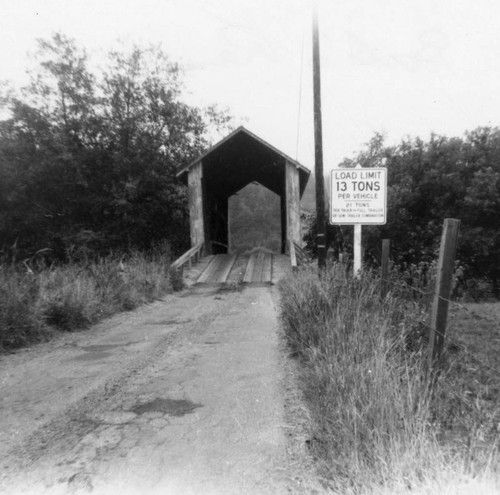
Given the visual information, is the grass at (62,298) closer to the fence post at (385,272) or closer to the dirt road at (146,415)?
the dirt road at (146,415)

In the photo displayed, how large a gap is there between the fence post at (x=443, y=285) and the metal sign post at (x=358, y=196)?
138 inches

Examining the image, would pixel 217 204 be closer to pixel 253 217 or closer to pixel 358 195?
pixel 358 195

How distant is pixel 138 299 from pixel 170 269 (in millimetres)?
2353

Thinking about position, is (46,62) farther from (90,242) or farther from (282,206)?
(282,206)

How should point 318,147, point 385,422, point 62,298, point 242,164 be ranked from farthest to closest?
point 242,164 < point 318,147 < point 62,298 < point 385,422

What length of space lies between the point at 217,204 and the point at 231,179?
5.17 feet

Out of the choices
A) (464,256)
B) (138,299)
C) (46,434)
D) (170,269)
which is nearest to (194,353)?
(46,434)

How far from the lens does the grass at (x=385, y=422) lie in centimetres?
200

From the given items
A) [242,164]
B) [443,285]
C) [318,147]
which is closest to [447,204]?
[242,164]

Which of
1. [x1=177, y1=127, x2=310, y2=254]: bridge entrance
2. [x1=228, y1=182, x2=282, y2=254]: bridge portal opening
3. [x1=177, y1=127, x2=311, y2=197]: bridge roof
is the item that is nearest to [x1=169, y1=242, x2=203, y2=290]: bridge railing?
[x1=177, y1=127, x2=310, y2=254]: bridge entrance

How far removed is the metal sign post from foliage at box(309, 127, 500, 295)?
10.7 meters

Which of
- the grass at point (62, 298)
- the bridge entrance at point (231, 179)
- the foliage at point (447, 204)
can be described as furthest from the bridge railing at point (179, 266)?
the foliage at point (447, 204)

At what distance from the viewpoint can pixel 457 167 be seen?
60.1ft

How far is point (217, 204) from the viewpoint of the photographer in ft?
72.6
